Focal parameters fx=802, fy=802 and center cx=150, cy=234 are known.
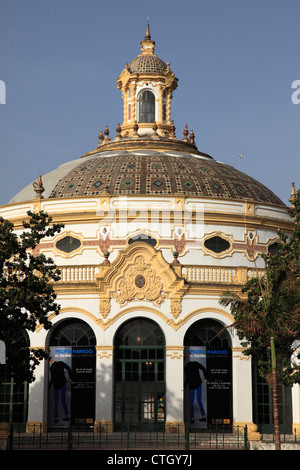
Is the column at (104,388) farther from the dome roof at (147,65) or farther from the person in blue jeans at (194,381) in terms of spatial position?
the dome roof at (147,65)

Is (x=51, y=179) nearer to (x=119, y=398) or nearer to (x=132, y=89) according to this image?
(x=132, y=89)

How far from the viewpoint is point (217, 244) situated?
4881cm

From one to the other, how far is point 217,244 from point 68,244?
9.08 meters

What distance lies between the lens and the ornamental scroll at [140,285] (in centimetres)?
4331

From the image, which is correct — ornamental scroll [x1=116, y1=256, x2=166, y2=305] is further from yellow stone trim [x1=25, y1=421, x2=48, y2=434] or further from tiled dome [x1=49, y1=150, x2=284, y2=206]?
yellow stone trim [x1=25, y1=421, x2=48, y2=434]

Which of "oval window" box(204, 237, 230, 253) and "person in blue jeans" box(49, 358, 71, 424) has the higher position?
"oval window" box(204, 237, 230, 253)

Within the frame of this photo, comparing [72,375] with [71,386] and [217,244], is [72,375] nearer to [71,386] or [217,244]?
[71,386]

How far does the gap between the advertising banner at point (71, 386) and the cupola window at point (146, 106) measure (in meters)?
24.4

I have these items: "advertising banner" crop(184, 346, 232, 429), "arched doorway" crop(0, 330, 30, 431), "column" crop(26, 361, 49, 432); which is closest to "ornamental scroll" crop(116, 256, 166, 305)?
"advertising banner" crop(184, 346, 232, 429)

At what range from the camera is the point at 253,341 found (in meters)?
35.6

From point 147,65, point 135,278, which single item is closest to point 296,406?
point 135,278

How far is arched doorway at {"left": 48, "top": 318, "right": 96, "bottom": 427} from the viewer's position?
43062 mm

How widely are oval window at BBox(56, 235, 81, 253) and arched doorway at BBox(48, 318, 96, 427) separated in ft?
19.1
